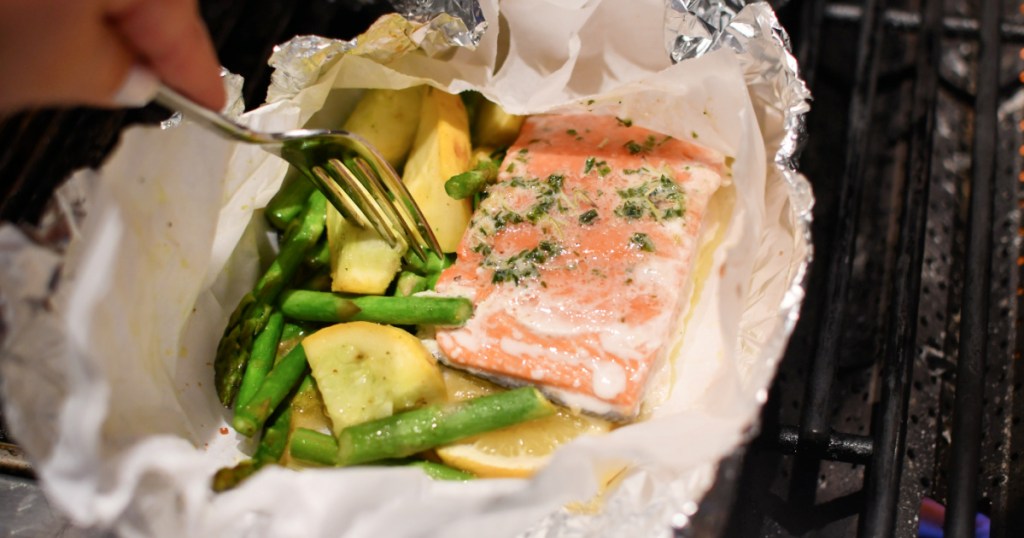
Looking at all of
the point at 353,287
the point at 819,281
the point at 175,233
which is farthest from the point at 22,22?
the point at 819,281

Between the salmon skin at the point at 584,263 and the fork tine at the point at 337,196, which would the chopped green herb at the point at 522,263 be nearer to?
the salmon skin at the point at 584,263

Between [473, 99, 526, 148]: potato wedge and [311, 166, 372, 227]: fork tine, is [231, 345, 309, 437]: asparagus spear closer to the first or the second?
[311, 166, 372, 227]: fork tine

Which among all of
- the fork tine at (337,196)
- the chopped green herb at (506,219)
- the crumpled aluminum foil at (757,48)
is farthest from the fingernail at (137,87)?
the crumpled aluminum foil at (757,48)

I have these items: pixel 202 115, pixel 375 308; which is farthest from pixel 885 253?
pixel 202 115

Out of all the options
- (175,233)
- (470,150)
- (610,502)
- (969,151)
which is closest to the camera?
(610,502)

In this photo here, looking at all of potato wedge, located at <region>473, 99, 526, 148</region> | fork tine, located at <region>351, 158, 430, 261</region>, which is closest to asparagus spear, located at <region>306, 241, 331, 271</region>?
fork tine, located at <region>351, 158, 430, 261</region>

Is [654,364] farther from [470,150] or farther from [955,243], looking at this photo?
[955,243]

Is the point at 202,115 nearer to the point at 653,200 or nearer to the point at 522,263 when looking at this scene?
the point at 522,263

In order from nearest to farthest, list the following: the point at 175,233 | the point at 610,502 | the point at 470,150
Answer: the point at 610,502
the point at 175,233
the point at 470,150
